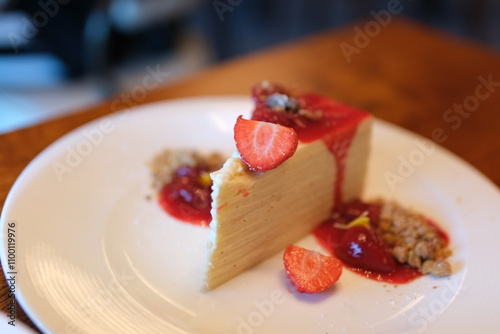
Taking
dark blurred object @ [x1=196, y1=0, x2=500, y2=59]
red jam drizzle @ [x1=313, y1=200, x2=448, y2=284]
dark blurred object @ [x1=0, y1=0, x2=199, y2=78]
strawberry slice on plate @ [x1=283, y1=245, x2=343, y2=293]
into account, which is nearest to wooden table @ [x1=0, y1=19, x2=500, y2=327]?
red jam drizzle @ [x1=313, y1=200, x2=448, y2=284]

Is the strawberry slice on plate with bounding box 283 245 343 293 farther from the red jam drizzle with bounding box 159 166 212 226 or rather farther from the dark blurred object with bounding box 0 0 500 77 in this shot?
the dark blurred object with bounding box 0 0 500 77

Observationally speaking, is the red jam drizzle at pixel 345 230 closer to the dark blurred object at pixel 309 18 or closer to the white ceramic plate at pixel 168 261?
the white ceramic plate at pixel 168 261

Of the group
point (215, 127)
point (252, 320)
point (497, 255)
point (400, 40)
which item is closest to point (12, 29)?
point (215, 127)

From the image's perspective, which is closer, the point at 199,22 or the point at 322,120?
the point at 322,120

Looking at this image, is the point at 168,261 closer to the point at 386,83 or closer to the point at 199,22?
the point at 386,83

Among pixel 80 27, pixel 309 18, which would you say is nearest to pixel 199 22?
pixel 309 18

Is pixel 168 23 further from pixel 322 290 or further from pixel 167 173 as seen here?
pixel 322 290
